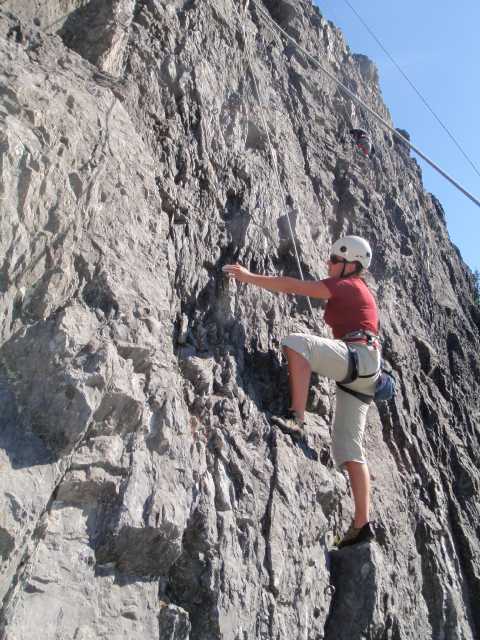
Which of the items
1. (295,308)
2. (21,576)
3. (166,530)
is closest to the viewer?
(21,576)

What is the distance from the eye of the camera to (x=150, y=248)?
5094 millimetres

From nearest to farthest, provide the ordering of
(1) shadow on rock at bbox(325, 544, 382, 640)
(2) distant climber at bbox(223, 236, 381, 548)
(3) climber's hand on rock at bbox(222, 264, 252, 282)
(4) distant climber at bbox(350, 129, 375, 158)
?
(1) shadow on rock at bbox(325, 544, 382, 640)
(2) distant climber at bbox(223, 236, 381, 548)
(3) climber's hand on rock at bbox(222, 264, 252, 282)
(4) distant climber at bbox(350, 129, 375, 158)

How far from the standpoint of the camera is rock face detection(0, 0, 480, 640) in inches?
141

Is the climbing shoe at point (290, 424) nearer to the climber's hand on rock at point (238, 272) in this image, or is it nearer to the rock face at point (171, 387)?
the rock face at point (171, 387)

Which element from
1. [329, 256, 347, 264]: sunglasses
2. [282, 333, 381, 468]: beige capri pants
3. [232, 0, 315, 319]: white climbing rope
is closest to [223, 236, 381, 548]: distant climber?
[282, 333, 381, 468]: beige capri pants

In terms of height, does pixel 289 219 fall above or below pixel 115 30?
below

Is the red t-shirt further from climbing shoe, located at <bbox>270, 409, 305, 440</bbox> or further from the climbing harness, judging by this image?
climbing shoe, located at <bbox>270, 409, 305, 440</bbox>

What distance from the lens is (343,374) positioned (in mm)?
5445

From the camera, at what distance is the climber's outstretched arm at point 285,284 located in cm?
550

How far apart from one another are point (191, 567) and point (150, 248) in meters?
2.57

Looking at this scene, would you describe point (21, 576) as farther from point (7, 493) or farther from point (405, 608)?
point (405, 608)

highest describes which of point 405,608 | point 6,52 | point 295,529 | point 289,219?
point 289,219

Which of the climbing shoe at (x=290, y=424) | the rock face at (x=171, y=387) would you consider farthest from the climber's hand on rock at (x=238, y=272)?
the climbing shoe at (x=290, y=424)

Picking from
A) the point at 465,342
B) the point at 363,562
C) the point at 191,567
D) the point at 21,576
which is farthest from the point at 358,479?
the point at 465,342
